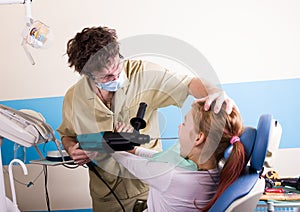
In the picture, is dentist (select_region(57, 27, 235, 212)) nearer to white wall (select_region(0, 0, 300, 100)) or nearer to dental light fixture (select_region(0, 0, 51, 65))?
dental light fixture (select_region(0, 0, 51, 65))

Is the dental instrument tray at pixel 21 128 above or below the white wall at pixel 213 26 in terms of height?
below

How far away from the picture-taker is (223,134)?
1.22 metres

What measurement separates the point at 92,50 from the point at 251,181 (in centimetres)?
68

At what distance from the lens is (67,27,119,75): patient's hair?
135 cm

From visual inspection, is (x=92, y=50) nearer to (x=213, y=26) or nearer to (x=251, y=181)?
(x=251, y=181)

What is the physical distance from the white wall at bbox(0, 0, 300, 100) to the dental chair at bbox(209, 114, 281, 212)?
3.83 ft

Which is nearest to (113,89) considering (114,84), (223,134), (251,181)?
(114,84)

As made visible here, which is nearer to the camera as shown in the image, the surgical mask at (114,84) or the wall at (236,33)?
the surgical mask at (114,84)

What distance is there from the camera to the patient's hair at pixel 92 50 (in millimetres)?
1353

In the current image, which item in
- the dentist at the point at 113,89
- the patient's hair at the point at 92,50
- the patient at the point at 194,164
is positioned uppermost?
the patient's hair at the point at 92,50

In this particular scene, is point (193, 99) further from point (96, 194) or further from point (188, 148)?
point (96, 194)

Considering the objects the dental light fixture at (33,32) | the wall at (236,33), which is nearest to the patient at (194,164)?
the dental light fixture at (33,32)

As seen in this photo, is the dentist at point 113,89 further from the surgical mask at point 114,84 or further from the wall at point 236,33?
the wall at point 236,33

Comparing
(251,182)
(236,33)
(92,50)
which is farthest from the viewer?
(236,33)
